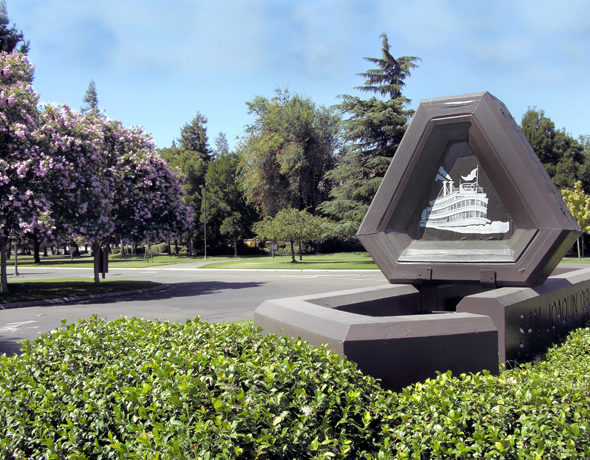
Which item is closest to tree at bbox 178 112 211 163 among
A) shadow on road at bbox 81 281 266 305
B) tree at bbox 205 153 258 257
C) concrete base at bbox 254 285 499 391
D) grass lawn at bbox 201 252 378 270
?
tree at bbox 205 153 258 257

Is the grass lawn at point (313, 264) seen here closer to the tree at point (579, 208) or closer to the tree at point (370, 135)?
the tree at point (370, 135)

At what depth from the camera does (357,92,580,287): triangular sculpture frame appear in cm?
594

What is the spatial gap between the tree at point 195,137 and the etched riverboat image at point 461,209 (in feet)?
243

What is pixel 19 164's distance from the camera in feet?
47.5

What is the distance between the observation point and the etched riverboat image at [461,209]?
21.6ft

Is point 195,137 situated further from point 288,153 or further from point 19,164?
point 19,164

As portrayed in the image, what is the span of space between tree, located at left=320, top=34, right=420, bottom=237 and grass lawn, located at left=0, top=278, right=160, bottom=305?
55.1 ft

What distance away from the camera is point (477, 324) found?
4.23 meters

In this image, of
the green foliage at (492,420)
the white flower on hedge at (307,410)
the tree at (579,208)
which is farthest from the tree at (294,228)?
the white flower on hedge at (307,410)

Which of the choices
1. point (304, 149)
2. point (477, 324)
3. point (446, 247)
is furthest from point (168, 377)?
point (304, 149)

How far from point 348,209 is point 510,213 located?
28.0 meters

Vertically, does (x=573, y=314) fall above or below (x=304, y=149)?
below

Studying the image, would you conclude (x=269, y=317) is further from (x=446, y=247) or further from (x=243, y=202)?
(x=243, y=202)

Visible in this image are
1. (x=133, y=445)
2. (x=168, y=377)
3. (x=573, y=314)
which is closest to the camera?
(x=133, y=445)
